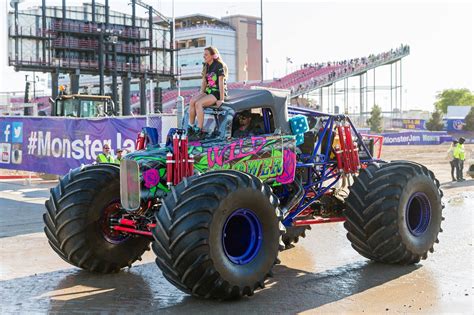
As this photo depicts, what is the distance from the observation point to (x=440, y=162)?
34406mm

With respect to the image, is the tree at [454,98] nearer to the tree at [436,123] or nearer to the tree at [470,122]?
the tree at [436,123]

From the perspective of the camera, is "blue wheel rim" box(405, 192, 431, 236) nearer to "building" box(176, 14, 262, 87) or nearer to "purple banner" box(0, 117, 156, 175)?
"purple banner" box(0, 117, 156, 175)

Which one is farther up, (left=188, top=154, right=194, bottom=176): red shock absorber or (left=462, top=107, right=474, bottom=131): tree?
(left=462, top=107, right=474, bottom=131): tree

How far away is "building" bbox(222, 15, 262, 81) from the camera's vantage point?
348ft

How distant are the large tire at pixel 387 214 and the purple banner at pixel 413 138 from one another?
48720mm

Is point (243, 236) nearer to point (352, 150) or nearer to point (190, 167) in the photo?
point (190, 167)

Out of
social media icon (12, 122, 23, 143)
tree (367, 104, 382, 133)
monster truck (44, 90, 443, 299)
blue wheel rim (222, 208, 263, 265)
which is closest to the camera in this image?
monster truck (44, 90, 443, 299)

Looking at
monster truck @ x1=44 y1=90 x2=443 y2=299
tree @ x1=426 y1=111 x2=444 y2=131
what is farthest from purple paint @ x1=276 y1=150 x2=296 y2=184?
tree @ x1=426 y1=111 x2=444 y2=131

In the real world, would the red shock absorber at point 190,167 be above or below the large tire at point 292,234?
above

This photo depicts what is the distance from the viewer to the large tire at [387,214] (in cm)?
861

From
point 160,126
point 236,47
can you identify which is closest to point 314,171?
point 160,126

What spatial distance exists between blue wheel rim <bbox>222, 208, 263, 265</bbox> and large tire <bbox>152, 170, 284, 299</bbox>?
0.04ft

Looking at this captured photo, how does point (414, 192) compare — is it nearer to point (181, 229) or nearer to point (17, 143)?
point (181, 229)

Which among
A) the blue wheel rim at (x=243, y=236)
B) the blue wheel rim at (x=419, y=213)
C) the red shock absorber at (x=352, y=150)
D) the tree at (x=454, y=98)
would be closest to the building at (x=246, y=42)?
the tree at (x=454, y=98)
